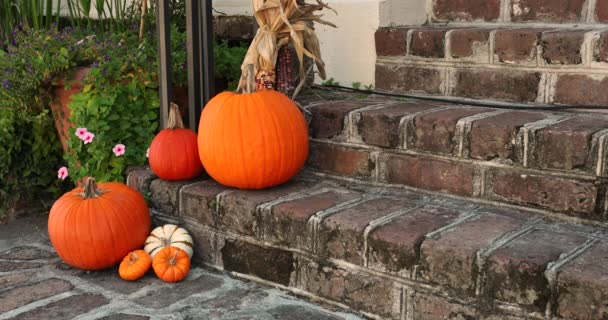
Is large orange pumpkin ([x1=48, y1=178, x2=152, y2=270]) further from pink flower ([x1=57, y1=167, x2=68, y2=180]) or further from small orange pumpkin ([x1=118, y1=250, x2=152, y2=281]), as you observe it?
pink flower ([x1=57, y1=167, x2=68, y2=180])

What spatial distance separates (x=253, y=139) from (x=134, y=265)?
1.93 feet

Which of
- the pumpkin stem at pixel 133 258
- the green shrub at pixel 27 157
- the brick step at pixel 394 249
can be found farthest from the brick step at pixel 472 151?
the green shrub at pixel 27 157

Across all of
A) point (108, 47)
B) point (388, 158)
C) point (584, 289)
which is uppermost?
point (108, 47)

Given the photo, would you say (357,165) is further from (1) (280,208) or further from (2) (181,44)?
(2) (181,44)

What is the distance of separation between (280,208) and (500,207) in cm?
68

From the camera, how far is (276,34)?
106 inches

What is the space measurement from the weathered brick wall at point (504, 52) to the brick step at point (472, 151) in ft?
0.56

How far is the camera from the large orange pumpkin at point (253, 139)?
2.27 meters

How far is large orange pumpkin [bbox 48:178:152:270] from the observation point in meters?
2.31

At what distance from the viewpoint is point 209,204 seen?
7.75 ft

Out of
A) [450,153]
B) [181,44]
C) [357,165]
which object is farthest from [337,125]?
[181,44]

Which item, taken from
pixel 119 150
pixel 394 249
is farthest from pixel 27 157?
pixel 394 249

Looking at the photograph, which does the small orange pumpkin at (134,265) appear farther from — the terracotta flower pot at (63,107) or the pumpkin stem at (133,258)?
the terracotta flower pot at (63,107)

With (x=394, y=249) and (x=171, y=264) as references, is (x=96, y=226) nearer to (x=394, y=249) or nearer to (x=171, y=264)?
(x=171, y=264)
